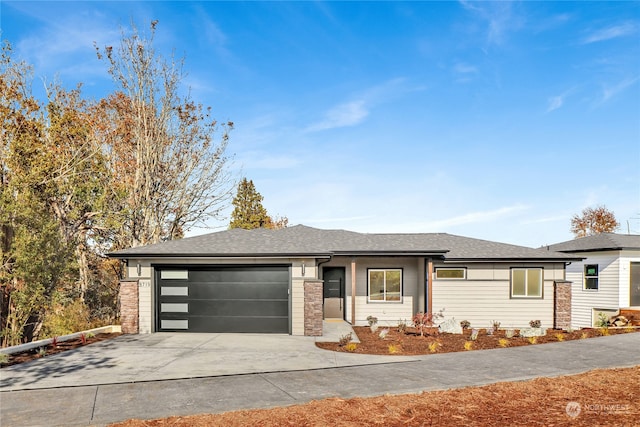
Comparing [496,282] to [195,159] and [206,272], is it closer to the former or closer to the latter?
[206,272]

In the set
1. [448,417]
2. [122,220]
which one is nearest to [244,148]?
[122,220]

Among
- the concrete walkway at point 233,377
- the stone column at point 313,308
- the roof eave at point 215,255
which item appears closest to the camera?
the concrete walkway at point 233,377

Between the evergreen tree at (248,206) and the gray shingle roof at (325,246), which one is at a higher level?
the evergreen tree at (248,206)

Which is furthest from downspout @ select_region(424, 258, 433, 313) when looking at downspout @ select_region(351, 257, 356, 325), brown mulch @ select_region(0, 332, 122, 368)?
brown mulch @ select_region(0, 332, 122, 368)

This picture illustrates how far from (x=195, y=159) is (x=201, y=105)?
10.8 ft

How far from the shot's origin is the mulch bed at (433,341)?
12.1 m

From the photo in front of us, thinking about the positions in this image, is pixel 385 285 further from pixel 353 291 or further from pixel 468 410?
pixel 468 410

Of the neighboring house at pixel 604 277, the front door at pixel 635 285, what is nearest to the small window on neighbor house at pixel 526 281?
the neighboring house at pixel 604 277

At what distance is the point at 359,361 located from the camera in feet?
34.4

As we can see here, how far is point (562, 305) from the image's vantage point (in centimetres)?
1714

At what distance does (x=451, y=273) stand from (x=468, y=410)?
11431mm

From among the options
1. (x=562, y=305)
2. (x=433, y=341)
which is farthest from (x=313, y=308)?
(x=562, y=305)

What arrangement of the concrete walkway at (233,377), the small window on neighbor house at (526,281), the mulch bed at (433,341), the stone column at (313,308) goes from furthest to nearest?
1. the small window on neighbor house at (526,281)
2. the stone column at (313,308)
3. the mulch bed at (433,341)
4. the concrete walkway at (233,377)

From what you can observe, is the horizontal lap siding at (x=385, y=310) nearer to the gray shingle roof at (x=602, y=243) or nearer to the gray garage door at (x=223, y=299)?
the gray garage door at (x=223, y=299)
